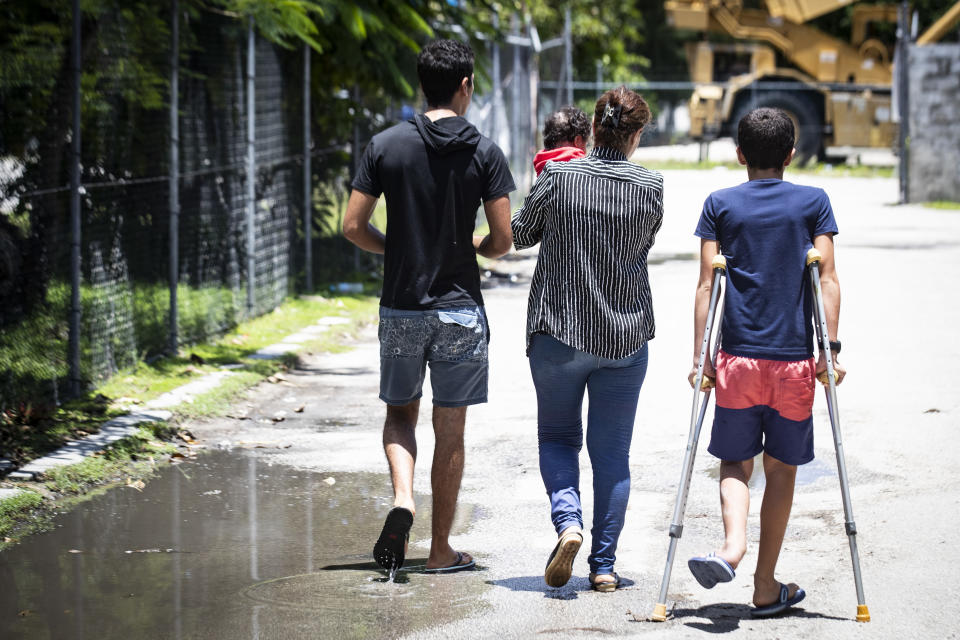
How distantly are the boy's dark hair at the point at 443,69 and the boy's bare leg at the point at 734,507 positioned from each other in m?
1.75

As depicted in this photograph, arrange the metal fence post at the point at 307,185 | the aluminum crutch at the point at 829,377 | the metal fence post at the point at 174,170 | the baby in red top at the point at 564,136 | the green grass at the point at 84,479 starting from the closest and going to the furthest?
the aluminum crutch at the point at 829,377
the baby in red top at the point at 564,136
the green grass at the point at 84,479
the metal fence post at the point at 174,170
the metal fence post at the point at 307,185

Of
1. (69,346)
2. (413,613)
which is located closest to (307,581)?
(413,613)

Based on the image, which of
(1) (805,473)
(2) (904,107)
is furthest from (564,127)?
(2) (904,107)

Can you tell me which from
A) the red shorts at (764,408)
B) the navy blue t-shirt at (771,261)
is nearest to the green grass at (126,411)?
the red shorts at (764,408)

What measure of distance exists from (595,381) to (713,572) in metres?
0.90

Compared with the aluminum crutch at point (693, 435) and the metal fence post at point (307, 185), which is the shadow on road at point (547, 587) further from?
the metal fence post at point (307, 185)

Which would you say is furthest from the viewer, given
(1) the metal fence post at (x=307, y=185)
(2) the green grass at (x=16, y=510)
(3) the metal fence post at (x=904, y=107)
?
(3) the metal fence post at (x=904, y=107)

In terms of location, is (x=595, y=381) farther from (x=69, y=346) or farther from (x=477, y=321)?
(x=69, y=346)

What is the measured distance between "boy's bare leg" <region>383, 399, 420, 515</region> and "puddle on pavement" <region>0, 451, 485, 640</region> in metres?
0.38

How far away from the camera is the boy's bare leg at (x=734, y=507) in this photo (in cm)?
437

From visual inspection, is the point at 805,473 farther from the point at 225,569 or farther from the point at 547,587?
the point at 225,569

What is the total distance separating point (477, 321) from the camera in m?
4.98

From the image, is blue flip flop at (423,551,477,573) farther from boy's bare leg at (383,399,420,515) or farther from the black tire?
the black tire

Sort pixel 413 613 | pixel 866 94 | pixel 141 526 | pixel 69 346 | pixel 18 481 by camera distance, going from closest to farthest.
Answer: pixel 413 613 < pixel 141 526 < pixel 18 481 < pixel 69 346 < pixel 866 94
